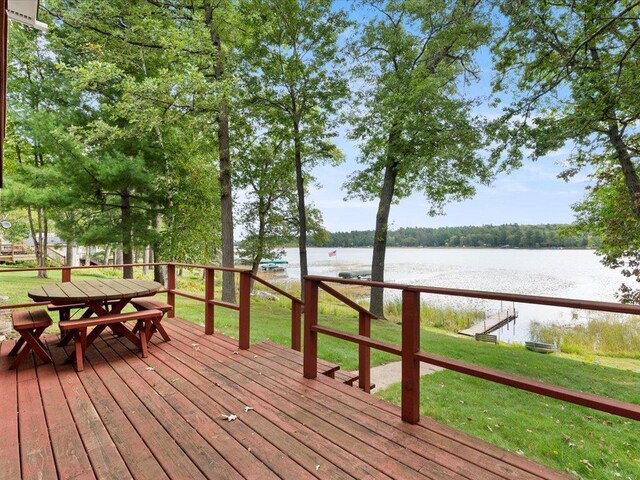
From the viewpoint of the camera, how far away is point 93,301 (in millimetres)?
3711

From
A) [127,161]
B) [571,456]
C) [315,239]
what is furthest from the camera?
[315,239]

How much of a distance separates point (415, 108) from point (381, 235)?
392cm

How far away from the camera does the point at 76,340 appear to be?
11.4 feet

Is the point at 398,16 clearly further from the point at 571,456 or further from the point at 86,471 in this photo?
the point at 86,471

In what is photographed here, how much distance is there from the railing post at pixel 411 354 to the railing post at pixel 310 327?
978 millimetres

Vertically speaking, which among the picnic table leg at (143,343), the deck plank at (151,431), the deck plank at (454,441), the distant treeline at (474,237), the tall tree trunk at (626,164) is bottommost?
the deck plank at (454,441)

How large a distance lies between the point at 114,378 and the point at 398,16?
11981mm

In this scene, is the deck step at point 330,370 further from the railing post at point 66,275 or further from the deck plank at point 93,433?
the railing post at point 66,275

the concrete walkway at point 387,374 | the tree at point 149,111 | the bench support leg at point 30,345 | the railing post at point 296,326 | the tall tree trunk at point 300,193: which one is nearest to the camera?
the bench support leg at point 30,345

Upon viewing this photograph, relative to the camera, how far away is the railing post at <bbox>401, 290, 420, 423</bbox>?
2398 millimetres

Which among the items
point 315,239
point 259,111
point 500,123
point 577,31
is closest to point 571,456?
point 500,123

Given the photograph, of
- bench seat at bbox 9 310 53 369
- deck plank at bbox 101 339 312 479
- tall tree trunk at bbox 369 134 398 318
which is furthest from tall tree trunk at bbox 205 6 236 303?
bench seat at bbox 9 310 53 369

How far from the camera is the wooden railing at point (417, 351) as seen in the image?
1694 mm

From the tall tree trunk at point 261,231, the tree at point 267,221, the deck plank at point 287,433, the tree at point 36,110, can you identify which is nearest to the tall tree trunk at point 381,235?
the tree at point 267,221
